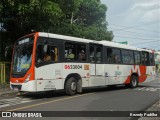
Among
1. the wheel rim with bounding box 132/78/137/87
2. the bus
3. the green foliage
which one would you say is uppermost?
the green foliage

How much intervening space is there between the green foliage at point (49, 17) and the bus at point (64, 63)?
A: 2599 mm

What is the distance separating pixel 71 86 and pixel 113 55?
15.6 ft

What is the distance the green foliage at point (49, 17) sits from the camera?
55.8ft

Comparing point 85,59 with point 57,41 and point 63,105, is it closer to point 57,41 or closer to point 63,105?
point 57,41

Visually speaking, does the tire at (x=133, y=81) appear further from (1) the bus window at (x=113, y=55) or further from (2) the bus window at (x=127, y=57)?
(1) the bus window at (x=113, y=55)

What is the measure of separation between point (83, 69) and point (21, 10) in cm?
473

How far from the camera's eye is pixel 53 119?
9141mm

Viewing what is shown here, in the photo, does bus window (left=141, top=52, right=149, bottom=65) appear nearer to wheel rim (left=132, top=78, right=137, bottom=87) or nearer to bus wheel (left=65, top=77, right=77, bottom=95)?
wheel rim (left=132, top=78, right=137, bottom=87)

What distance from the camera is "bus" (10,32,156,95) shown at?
13.8 meters

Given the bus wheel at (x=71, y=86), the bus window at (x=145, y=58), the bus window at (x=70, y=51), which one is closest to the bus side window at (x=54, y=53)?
the bus window at (x=70, y=51)

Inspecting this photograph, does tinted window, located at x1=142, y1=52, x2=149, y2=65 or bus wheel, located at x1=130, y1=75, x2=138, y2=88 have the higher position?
tinted window, located at x1=142, y1=52, x2=149, y2=65

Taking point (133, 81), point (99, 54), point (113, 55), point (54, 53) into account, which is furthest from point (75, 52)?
point (133, 81)

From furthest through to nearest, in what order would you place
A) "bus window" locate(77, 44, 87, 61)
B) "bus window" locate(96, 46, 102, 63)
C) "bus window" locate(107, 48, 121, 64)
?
"bus window" locate(107, 48, 121, 64) → "bus window" locate(96, 46, 102, 63) → "bus window" locate(77, 44, 87, 61)

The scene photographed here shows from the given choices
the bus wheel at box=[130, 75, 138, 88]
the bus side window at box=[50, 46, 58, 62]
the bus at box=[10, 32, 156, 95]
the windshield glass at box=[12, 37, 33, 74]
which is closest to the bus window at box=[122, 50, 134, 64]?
the bus at box=[10, 32, 156, 95]
